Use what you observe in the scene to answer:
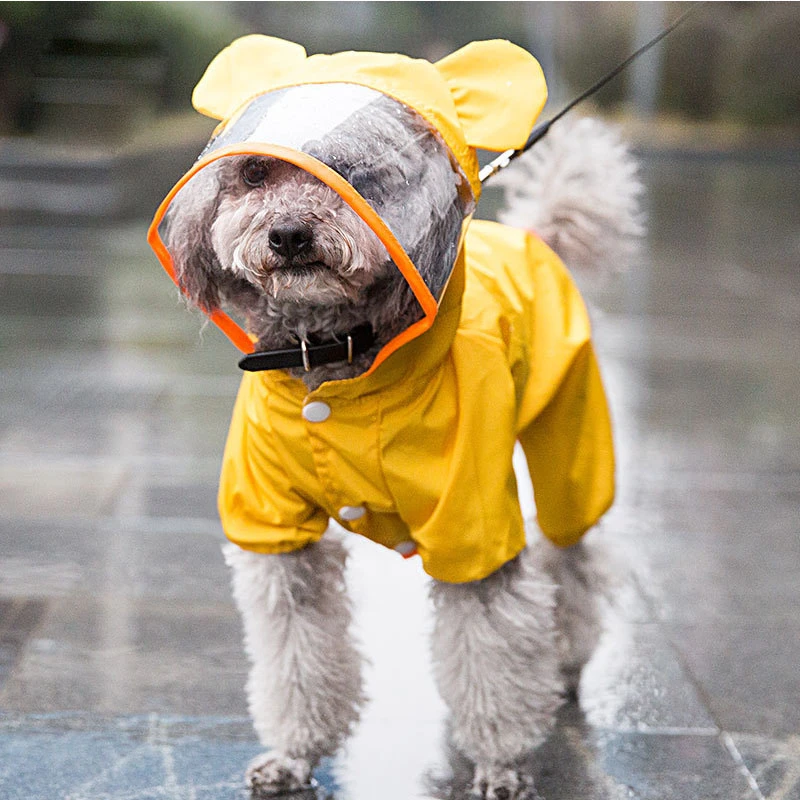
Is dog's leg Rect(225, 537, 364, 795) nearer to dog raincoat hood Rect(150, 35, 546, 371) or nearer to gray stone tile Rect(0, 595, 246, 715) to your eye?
gray stone tile Rect(0, 595, 246, 715)

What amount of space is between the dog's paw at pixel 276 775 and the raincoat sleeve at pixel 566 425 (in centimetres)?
95

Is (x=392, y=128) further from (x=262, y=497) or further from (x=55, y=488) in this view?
(x=55, y=488)

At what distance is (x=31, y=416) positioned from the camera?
6.11 m

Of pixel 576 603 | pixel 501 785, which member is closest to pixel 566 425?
pixel 576 603

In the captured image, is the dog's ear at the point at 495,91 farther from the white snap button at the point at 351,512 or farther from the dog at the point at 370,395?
the white snap button at the point at 351,512

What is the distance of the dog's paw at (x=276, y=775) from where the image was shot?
10.3 ft

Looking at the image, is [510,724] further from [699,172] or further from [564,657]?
[699,172]

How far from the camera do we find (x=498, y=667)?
305cm

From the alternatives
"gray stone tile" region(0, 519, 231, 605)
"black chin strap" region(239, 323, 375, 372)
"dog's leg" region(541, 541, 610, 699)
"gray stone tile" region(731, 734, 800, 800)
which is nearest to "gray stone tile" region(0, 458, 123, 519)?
"gray stone tile" region(0, 519, 231, 605)

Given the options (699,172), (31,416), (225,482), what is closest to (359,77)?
(225,482)

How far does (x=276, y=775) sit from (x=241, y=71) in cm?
176

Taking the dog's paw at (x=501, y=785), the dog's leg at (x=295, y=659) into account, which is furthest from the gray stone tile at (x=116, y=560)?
the dog's paw at (x=501, y=785)

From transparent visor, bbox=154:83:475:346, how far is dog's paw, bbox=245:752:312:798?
1.30 metres

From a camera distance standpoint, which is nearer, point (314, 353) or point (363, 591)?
point (314, 353)
